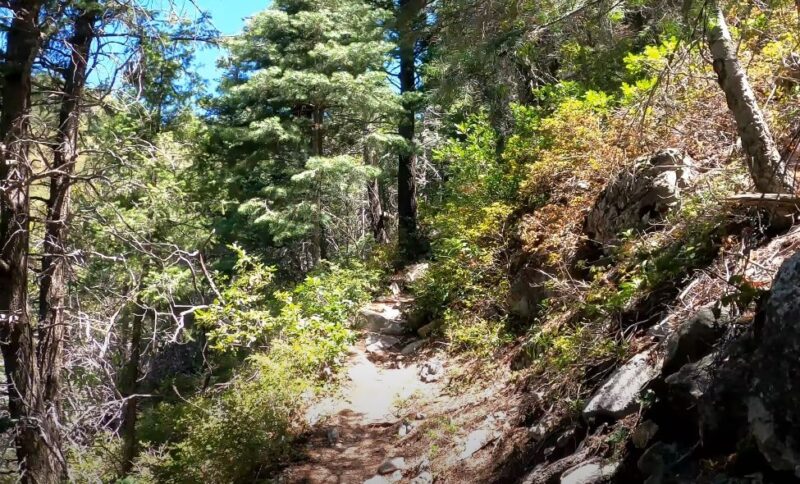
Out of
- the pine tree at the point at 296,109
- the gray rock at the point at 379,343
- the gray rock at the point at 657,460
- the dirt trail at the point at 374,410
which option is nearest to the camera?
the gray rock at the point at 657,460

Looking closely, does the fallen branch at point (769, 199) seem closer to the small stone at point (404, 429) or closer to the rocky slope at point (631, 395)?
the rocky slope at point (631, 395)

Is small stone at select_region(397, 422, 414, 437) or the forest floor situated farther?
small stone at select_region(397, 422, 414, 437)

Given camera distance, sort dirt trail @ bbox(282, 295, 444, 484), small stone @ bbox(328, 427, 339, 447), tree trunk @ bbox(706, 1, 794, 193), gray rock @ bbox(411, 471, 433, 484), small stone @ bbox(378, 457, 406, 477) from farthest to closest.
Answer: small stone @ bbox(328, 427, 339, 447)
dirt trail @ bbox(282, 295, 444, 484)
small stone @ bbox(378, 457, 406, 477)
gray rock @ bbox(411, 471, 433, 484)
tree trunk @ bbox(706, 1, 794, 193)

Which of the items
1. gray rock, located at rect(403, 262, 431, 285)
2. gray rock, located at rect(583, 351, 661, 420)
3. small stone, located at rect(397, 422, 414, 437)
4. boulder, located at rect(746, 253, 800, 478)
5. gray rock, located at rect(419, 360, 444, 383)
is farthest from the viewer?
gray rock, located at rect(403, 262, 431, 285)

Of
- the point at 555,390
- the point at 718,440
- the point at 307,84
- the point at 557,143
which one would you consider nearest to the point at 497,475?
the point at 555,390

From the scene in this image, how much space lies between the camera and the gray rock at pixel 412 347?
10470mm

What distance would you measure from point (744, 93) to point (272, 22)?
11319mm

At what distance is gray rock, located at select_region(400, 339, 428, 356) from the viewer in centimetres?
1047

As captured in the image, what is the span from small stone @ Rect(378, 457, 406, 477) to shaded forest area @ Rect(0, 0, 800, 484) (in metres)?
0.08

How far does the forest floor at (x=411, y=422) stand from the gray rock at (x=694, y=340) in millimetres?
2337

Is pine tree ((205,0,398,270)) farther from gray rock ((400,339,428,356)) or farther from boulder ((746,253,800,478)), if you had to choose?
boulder ((746,253,800,478))

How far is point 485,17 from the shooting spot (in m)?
5.64

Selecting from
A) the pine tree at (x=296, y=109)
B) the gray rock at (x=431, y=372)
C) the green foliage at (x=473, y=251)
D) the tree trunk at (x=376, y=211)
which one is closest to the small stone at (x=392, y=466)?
the gray rock at (x=431, y=372)

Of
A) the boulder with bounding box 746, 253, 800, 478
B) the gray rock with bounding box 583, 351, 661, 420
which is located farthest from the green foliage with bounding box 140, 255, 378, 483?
the boulder with bounding box 746, 253, 800, 478
